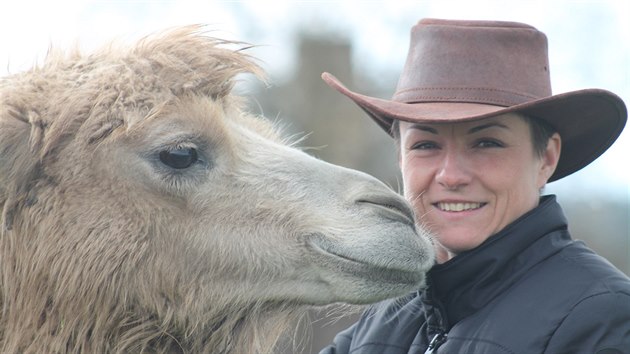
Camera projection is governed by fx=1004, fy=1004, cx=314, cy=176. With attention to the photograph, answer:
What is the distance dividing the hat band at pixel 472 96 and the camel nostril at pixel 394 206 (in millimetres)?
546

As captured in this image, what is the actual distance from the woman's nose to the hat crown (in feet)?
0.80

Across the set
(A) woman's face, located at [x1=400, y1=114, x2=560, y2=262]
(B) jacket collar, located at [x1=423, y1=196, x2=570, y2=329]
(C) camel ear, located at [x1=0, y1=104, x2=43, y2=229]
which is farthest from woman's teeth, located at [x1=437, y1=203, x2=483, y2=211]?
(C) camel ear, located at [x1=0, y1=104, x2=43, y2=229]

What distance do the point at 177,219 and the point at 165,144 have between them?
30cm

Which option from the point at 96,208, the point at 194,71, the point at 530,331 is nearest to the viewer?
the point at 530,331

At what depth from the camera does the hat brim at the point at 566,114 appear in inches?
159

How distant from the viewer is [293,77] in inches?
934

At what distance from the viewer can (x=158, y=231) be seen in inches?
156

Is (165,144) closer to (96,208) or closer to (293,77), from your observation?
(96,208)

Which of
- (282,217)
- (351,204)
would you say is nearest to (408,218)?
(351,204)

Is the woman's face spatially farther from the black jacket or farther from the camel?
the camel

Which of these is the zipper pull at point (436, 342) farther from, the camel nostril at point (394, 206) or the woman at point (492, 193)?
the camel nostril at point (394, 206)

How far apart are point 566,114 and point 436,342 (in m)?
1.13

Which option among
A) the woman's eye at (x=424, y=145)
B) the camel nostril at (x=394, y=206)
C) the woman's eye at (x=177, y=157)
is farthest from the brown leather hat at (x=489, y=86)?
the woman's eye at (x=177, y=157)

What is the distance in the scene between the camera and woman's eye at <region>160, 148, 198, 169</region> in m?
4.00
